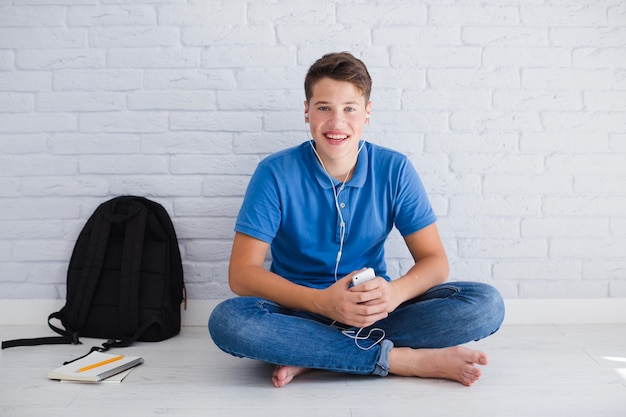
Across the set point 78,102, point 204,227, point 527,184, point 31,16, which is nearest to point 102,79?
Result: point 78,102

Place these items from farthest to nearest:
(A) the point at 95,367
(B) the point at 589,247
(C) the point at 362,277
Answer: (B) the point at 589,247
(A) the point at 95,367
(C) the point at 362,277

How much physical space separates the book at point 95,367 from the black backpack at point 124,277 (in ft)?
0.80

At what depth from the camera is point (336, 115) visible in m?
1.98

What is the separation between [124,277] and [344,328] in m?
0.84

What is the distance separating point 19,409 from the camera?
1.71m

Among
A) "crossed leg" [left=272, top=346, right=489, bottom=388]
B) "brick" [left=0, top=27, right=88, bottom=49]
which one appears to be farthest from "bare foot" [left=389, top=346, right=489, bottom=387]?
"brick" [left=0, top=27, right=88, bottom=49]

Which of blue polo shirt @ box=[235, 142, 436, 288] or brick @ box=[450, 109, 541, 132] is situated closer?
blue polo shirt @ box=[235, 142, 436, 288]

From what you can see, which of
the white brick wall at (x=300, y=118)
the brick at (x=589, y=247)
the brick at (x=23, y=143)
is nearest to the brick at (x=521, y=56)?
the white brick wall at (x=300, y=118)

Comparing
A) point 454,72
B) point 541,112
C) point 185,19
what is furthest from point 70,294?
point 541,112

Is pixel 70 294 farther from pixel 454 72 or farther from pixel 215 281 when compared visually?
pixel 454 72

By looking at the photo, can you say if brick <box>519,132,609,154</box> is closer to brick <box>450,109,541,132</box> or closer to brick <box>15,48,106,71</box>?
brick <box>450,109,541,132</box>

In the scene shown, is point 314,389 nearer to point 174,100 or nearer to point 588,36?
point 174,100

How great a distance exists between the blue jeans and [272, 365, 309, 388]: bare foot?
30mm

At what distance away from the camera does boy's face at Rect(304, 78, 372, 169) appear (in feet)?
6.52
